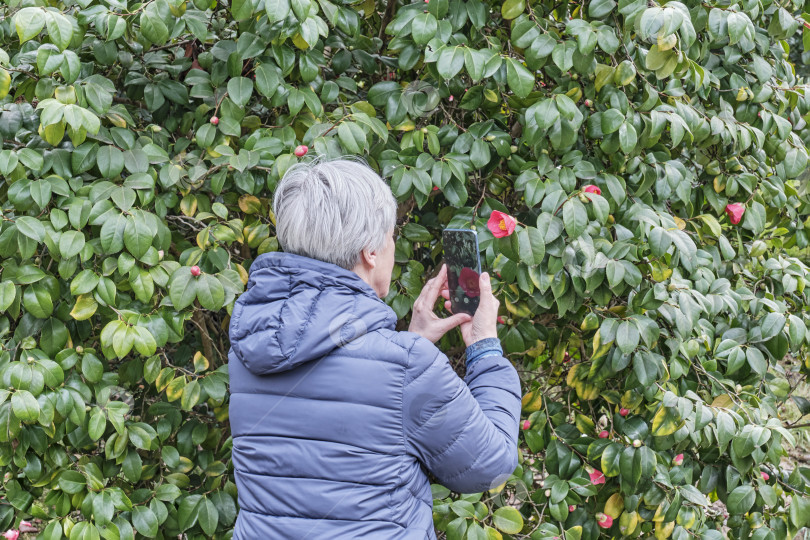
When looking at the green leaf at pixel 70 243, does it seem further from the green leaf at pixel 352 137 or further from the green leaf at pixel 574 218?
the green leaf at pixel 574 218

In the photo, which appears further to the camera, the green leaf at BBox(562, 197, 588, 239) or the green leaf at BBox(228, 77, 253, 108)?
the green leaf at BBox(228, 77, 253, 108)

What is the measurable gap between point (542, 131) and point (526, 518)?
3.70 ft

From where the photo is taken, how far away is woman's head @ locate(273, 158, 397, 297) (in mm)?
1220

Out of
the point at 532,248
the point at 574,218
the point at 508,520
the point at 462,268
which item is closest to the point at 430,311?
the point at 462,268

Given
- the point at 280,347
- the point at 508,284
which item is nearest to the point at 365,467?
the point at 280,347

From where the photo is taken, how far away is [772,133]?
2.13 metres

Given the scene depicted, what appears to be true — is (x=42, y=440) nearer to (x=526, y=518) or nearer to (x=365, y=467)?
(x=365, y=467)

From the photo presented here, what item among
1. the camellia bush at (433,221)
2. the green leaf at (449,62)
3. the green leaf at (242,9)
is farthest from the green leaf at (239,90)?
the green leaf at (449,62)

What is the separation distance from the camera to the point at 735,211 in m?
2.06

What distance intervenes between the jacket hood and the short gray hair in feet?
0.11

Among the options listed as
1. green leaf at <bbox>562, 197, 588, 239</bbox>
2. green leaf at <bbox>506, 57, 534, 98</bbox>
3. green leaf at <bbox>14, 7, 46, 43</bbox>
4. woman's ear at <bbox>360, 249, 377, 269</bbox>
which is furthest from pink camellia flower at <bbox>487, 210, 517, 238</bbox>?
green leaf at <bbox>14, 7, 46, 43</bbox>

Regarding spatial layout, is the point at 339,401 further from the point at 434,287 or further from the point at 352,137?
the point at 352,137

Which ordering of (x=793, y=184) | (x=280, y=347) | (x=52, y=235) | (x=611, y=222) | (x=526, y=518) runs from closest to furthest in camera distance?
(x=280, y=347) → (x=52, y=235) → (x=611, y=222) → (x=526, y=518) → (x=793, y=184)

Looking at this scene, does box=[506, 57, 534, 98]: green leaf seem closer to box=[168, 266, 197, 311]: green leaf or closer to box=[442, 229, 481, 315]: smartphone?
box=[442, 229, 481, 315]: smartphone
